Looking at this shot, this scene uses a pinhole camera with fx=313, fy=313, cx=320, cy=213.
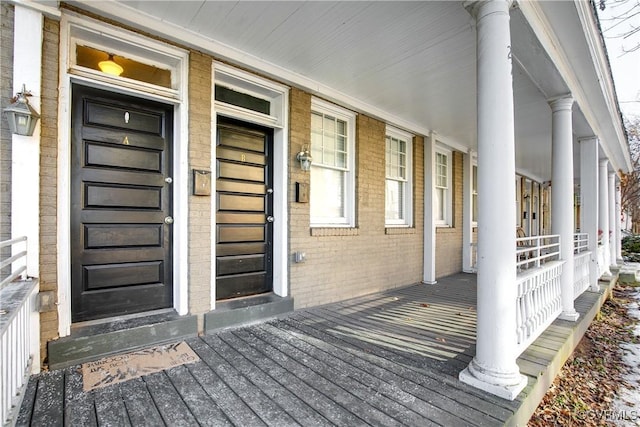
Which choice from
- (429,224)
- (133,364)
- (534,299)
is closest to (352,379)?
(133,364)

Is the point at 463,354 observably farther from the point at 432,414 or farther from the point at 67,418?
the point at 67,418

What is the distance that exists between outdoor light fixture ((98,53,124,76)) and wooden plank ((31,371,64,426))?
254 centimetres

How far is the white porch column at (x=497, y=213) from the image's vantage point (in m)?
2.13

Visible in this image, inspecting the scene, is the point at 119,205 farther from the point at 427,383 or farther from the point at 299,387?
the point at 427,383

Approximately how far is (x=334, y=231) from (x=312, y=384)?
238 centimetres

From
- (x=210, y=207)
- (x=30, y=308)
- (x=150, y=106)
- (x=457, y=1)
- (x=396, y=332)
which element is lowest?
(x=396, y=332)

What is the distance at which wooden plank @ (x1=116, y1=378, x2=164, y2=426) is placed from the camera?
1.82 m

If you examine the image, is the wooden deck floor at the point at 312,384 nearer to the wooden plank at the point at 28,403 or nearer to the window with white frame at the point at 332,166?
the wooden plank at the point at 28,403

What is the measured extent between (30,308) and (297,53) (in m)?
3.21

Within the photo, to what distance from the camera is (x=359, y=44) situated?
316 centimetres

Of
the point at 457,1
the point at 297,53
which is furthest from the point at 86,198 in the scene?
the point at 457,1

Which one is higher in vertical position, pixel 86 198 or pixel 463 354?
pixel 86 198

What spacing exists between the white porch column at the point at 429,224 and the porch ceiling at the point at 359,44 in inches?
55.8

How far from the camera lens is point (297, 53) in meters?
3.35
